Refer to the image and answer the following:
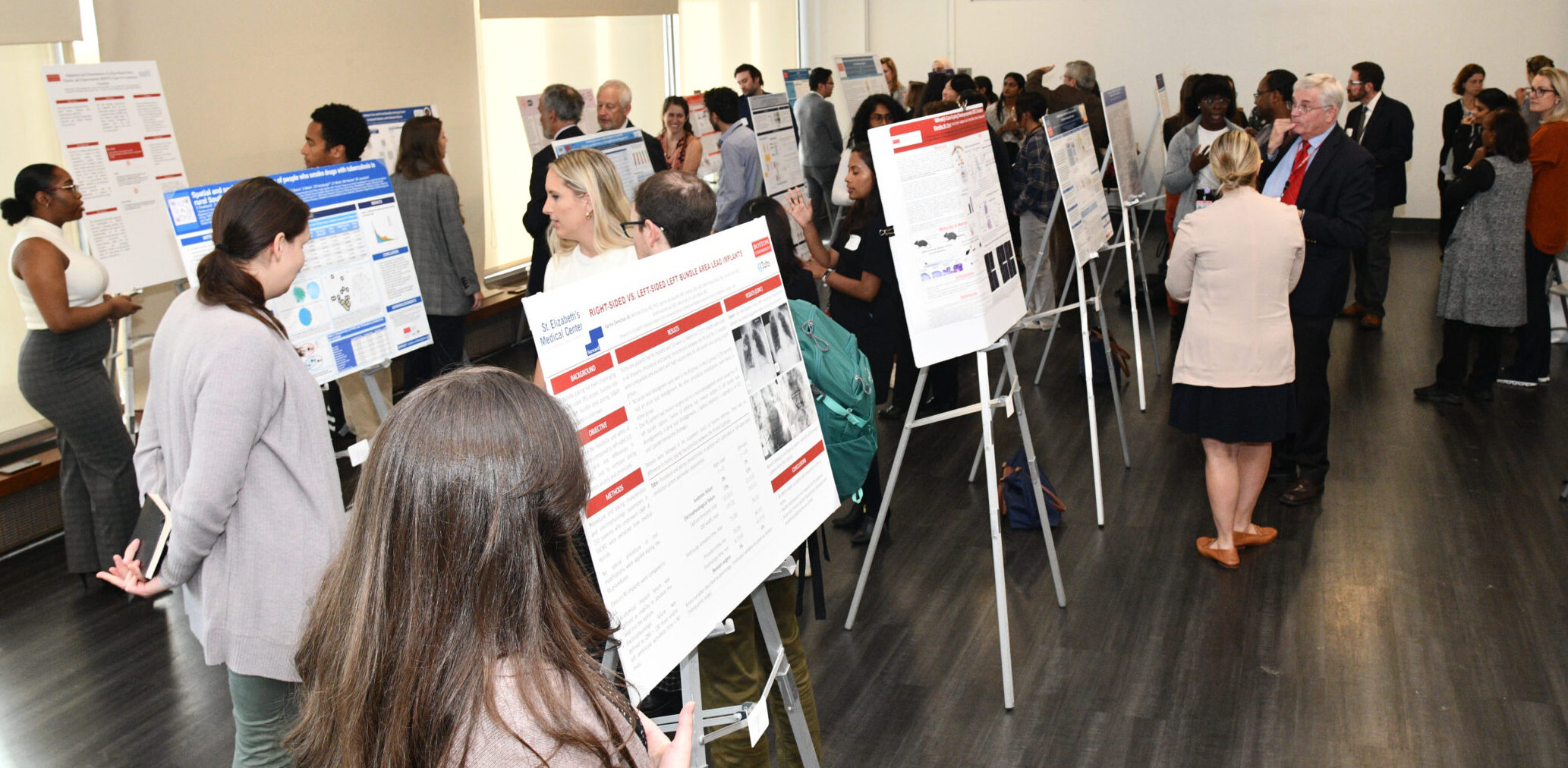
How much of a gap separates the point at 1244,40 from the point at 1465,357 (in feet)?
22.0

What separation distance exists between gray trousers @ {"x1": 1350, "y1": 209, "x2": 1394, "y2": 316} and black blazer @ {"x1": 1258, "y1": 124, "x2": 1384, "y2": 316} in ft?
11.7

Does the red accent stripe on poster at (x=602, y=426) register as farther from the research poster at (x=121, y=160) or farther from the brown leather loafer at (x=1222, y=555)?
the research poster at (x=121, y=160)

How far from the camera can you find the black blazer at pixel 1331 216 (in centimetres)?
432

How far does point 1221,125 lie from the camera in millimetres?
6484

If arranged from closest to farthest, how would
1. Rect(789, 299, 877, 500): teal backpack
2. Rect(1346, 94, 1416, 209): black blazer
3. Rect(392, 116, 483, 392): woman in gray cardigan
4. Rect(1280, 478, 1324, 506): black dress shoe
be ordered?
Rect(789, 299, 877, 500): teal backpack, Rect(1280, 478, 1324, 506): black dress shoe, Rect(392, 116, 483, 392): woman in gray cardigan, Rect(1346, 94, 1416, 209): black blazer

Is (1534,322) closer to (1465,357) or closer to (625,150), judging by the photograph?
(1465,357)

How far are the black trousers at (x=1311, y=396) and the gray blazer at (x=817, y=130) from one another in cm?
525

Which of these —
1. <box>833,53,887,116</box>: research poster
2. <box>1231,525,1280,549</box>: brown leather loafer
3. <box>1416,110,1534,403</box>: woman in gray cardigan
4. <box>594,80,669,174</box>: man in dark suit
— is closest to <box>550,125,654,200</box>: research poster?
<box>594,80,669,174</box>: man in dark suit

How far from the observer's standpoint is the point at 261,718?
7.45ft

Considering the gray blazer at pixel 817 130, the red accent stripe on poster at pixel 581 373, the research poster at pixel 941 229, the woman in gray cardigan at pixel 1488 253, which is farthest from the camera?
the gray blazer at pixel 817 130

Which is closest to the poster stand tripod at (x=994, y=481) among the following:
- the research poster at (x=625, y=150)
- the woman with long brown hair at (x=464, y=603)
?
the woman with long brown hair at (x=464, y=603)

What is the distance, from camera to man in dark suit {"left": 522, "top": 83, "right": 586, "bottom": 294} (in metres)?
5.58

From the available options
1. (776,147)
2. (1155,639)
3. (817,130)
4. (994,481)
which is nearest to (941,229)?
(994,481)

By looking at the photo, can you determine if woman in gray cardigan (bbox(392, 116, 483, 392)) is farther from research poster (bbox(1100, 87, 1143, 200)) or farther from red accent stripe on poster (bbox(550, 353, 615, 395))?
red accent stripe on poster (bbox(550, 353, 615, 395))
